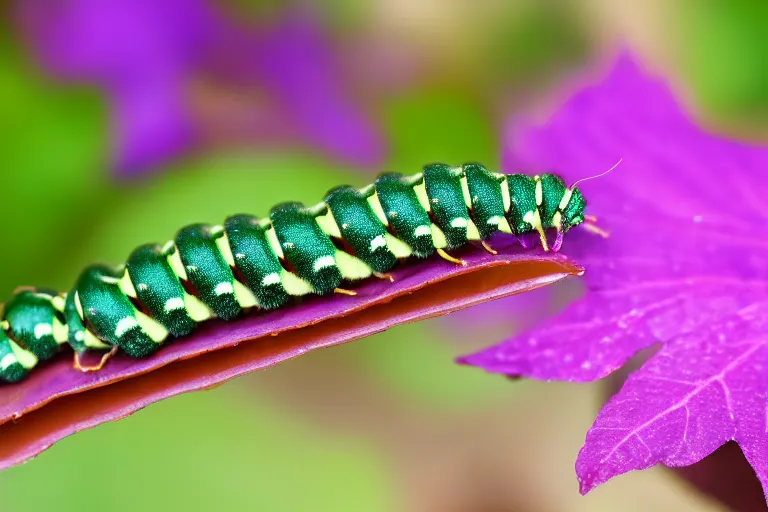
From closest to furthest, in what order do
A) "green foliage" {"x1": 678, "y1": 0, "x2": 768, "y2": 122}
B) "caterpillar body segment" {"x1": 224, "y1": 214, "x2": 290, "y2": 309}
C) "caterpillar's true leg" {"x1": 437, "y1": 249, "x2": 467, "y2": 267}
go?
"caterpillar's true leg" {"x1": 437, "y1": 249, "x2": 467, "y2": 267} < "caterpillar body segment" {"x1": 224, "y1": 214, "x2": 290, "y2": 309} < "green foliage" {"x1": 678, "y1": 0, "x2": 768, "y2": 122}

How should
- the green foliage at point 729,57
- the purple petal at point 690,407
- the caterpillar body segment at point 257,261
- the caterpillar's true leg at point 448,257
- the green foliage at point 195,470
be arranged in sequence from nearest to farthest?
1. the purple petal at point 690,407
2. the caterpillar's true leg at point 448,257
3. the caterpillar body segment at point 257,261
4. the green foliage at point 195,470
5. the green foliage at point 729,57

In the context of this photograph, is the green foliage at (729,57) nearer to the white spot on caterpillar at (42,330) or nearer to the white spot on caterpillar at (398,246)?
the white spot on caterpillar at (398,246)

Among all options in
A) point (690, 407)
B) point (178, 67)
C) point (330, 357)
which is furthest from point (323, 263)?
point (178, 67)

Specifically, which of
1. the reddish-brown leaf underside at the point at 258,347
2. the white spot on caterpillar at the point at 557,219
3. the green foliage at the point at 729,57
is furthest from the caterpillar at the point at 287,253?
the green foliage at the point at 729,57

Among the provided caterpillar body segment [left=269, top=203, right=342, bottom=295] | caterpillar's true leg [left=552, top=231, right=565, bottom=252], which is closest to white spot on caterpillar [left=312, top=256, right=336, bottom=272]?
caterpillar body segment [left=269, top=203, right=342, bottom=295]

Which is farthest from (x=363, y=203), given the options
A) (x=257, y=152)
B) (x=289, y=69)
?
(x=289, y=69)

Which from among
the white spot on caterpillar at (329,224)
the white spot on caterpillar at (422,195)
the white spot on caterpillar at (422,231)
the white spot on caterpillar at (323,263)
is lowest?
the white spot on caterpillar at (323,263)

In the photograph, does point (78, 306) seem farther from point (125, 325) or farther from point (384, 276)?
point (384, 276)

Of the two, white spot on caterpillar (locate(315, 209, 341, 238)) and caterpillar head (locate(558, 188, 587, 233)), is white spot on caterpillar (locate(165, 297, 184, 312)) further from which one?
caterpillar head (locate(558, 188, 587, 233))
